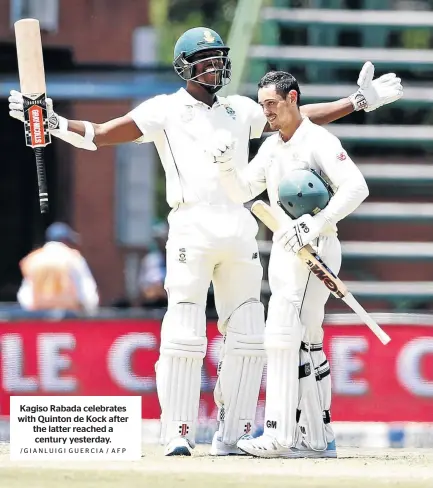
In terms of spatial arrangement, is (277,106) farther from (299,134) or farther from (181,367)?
(181,367)

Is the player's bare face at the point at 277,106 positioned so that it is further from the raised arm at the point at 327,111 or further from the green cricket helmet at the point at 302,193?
the raised arm at the point at 327,111

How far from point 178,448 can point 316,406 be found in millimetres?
604

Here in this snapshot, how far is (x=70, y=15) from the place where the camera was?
15086 mm

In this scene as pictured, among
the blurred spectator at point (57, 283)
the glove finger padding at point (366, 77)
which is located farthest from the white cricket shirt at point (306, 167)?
the blurred spectator at point (57, 283)

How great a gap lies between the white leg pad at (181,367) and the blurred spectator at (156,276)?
327 centimetres

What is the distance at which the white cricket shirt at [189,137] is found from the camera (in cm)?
693

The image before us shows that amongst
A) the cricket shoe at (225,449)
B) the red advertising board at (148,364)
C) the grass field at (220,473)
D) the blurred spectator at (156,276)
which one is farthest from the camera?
the blurred spectator at (156,276)

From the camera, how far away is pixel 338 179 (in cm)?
676

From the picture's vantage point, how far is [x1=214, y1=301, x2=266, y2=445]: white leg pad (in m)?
7.01

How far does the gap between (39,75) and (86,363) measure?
2.13 metres

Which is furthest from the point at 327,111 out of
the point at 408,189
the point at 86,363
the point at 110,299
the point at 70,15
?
the point at 70,15

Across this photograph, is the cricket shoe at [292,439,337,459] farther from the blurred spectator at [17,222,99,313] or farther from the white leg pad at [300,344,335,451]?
the blurred spectator at [17,222,99,313]

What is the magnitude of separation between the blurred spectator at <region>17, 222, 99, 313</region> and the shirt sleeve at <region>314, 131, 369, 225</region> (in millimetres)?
3332

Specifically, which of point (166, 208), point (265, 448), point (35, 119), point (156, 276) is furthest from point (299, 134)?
point (166, 208)
